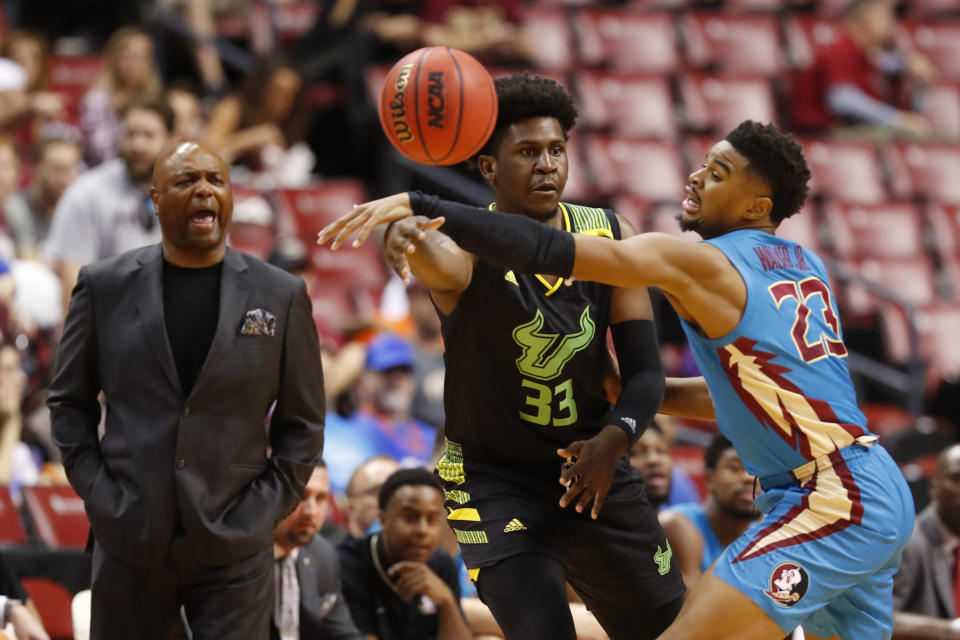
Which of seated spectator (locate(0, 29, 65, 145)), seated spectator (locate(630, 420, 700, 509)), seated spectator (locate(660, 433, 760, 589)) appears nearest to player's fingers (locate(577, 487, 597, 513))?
seated spectator (locate(660, 433, 760, 589))

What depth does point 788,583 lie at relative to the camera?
13.3ft

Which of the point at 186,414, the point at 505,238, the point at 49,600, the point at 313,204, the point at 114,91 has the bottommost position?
the point at 49,600

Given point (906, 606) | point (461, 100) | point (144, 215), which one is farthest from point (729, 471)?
point (144, 215)

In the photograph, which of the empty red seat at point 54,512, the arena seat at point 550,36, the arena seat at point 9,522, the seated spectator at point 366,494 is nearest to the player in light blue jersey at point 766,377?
the seated spectator at point 366,494

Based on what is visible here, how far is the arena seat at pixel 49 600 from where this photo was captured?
6.29 metres

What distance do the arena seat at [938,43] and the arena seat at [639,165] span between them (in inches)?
174

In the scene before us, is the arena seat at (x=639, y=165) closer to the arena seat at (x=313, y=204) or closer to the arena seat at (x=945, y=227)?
the arena seat at (x=313, y=204)

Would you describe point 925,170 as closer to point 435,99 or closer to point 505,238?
point 435,99

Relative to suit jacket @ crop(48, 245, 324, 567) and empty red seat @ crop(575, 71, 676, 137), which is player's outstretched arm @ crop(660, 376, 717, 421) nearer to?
suit jacket @ crop(48, 245, 324, 567)

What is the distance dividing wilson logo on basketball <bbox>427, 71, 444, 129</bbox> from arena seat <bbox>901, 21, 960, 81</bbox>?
11.8 m

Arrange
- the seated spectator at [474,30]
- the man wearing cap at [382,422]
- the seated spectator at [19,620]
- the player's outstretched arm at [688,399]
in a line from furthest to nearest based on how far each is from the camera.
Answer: the seated spectator at [474,30] → the man wearing cap at [382,422] → the seated spectator at [19,620] → the player's outstretched arm at [688,399]

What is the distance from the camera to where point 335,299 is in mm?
10430

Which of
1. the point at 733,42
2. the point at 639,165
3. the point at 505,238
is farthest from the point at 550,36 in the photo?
the point at 505,238

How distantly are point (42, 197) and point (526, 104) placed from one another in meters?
5.61
